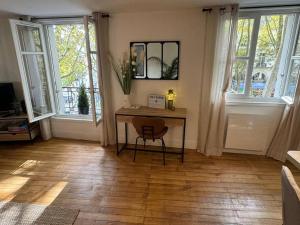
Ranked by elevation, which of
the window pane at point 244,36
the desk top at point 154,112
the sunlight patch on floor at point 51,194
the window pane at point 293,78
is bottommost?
the sunlight patch on floor at point 51,194

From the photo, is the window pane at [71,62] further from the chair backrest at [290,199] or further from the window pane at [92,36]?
the chair backrest at [290,199]

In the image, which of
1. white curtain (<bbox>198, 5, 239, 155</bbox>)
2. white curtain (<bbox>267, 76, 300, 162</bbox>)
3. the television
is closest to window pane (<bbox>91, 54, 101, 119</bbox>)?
the television

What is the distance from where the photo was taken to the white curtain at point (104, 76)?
2805 mm

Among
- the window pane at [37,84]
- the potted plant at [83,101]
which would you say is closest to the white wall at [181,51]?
the window pane at [37,84]

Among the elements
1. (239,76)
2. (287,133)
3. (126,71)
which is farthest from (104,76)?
(287,133)

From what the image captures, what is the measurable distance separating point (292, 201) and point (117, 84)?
2714 millimetres

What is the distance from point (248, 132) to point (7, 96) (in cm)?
410

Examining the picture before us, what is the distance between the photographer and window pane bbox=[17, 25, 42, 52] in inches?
117

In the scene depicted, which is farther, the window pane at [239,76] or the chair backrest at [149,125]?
the window pane at [239,76]

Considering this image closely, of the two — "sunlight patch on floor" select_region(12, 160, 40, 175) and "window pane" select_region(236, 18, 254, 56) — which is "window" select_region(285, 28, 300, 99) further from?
"sunlight patch on floor" select_region(12, 160, 40, 175)

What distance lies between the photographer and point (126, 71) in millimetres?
2949

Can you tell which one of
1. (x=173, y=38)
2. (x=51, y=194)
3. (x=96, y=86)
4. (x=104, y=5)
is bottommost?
(x=51, y=194)

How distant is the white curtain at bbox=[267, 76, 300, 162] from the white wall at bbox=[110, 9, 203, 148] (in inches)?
48.1

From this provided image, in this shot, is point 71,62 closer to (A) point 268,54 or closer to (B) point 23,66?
(B) point 23,66
